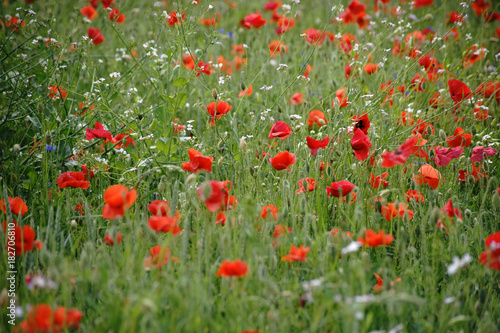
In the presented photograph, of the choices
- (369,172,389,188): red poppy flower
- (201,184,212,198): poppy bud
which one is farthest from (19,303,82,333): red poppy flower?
(369,172,389,188): red poppy flower

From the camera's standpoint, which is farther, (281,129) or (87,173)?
(87,173)

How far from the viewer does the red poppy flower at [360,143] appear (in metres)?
1.98

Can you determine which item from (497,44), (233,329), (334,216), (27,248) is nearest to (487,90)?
(334,216)

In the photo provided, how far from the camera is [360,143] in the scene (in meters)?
2.00

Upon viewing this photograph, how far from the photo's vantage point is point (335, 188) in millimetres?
1857

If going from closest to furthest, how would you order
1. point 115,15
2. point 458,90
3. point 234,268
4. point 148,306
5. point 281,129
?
point 148,306, point 234,268, point 281,129, point 458,90, point 115,15

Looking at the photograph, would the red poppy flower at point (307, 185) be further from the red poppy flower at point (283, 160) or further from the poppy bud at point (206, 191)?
the poppy bud at point (206, 191)

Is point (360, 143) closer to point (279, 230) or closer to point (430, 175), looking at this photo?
point (430, 175)

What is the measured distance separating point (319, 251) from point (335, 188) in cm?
26

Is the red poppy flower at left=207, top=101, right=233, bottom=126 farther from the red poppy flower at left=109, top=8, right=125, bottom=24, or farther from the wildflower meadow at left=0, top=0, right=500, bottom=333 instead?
the red poppy flower at left=109, top=8, right=125, bottom=24

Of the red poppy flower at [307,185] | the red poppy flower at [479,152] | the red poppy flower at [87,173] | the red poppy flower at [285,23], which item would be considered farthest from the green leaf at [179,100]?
the red poppy flower at [479,152]

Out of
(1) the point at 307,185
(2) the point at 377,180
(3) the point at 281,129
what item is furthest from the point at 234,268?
(2) the point at 377,180

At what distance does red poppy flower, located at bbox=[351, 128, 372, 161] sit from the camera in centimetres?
198

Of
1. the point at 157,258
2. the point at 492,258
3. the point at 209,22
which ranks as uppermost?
the point at 209,22
